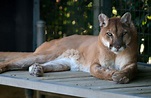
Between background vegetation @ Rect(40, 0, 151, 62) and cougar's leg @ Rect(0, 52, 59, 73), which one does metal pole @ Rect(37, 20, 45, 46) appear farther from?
cougar's leg @ Rect(0, 52, 59, 73)

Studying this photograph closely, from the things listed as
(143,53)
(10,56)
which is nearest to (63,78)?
(10,56)

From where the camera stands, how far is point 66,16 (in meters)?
5.80

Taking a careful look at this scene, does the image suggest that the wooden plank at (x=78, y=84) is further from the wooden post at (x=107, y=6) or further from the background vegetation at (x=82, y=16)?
the wooden post at (x=107, y=6)

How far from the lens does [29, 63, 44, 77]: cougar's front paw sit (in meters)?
3.72

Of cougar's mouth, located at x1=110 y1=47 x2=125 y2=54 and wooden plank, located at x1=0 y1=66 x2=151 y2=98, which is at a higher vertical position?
cougar's mouth, located at x1=110 y1=47 x2=125 y2=54

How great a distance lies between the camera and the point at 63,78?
3652 mm

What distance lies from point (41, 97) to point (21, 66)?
0.48 m

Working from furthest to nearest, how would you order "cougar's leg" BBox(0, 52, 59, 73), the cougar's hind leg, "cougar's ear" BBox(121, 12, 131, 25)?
"cougar's leg" BBox(0, 52, 59, 73), the cougar's hind leg, "cougar's ear" BBox(121, 12, 131, 25)

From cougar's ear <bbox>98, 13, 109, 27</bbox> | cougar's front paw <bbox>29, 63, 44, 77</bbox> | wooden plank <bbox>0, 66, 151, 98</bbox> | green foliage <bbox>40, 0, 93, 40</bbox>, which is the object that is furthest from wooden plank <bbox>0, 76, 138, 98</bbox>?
green foliage <bbox>40, 0, 93, 40</bbox>

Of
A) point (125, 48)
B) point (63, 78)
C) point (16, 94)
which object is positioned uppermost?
point (125, 48)

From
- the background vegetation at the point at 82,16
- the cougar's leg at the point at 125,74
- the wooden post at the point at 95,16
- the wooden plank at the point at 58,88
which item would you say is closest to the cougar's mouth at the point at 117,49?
the cougar's leg at the point at 125,74

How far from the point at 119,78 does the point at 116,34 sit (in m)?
0.37

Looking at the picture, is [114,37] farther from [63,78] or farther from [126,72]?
[63,78]

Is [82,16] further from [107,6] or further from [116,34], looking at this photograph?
[116,34]
